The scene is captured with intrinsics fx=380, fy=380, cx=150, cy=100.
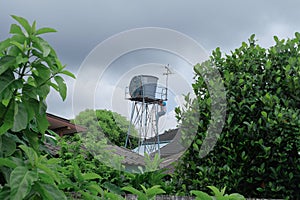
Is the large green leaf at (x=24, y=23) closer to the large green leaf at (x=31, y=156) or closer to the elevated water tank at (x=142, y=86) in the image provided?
the large green leaf at (x=31, y=156)

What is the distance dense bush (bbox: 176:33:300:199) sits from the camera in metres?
3.73

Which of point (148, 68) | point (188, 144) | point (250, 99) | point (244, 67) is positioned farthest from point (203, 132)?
point (148, 68)

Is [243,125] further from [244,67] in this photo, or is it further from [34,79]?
[34,79]

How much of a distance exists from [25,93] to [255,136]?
9.08 ft

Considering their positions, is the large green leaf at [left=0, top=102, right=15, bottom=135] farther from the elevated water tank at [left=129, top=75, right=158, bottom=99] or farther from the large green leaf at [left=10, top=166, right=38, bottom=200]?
the elevated water tank at [left=129, top=75, right=158, bottom=99]

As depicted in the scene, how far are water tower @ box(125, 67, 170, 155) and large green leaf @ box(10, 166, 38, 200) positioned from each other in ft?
11.1

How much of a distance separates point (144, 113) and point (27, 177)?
377 centimetres

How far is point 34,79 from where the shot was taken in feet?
5.10

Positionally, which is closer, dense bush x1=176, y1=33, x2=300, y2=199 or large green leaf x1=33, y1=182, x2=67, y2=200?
large green leaf x1=33, y1=182, x2=67, y2=200

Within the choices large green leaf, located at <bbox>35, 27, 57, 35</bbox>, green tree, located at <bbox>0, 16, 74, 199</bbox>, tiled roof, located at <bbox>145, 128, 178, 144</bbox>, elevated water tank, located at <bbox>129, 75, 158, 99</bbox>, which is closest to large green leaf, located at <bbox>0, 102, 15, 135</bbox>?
green tree, located at <bbox>0, 16, 74, 199</bbox>

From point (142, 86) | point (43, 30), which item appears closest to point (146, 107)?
point (142, 86)

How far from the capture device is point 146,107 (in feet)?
16.3

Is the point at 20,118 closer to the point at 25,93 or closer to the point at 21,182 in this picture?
the point at 25,93

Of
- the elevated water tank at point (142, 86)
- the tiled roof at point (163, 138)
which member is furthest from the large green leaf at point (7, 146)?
the tiled roof at point (163, 138)
